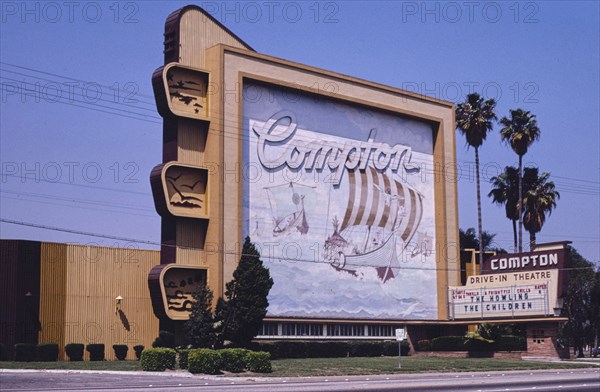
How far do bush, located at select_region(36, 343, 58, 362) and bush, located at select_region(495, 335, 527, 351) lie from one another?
101ft

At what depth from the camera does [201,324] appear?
157ft

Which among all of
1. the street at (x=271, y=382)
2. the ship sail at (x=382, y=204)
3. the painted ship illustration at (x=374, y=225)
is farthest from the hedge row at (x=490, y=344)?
the street at (x=271, y=382)

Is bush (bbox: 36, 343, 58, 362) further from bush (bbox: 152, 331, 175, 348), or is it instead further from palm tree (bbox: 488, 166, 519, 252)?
palm tree (bbox: 488, 166, 519, 252)

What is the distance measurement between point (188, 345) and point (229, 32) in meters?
21.6

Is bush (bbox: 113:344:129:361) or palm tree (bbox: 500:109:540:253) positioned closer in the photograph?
bush (bbox: 113:344:129:361)

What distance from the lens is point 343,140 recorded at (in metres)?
62.4

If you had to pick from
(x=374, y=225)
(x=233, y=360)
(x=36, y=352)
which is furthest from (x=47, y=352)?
(x=374, y=225)

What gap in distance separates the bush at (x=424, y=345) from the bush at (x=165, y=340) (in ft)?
72.1

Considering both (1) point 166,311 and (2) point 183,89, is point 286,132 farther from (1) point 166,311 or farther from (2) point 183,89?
(1) point 166,311

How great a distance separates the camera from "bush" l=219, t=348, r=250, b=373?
129 ft

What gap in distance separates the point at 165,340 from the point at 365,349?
50.4ft

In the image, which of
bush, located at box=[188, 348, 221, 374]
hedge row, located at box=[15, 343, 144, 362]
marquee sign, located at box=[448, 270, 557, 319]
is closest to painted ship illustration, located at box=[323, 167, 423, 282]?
marquee sign, located at box=[448, 270, 557, 319]

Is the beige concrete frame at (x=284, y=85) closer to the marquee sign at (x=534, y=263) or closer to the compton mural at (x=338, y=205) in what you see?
the compton mural at (x=338, y=205)

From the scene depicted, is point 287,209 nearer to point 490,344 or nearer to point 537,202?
point 490,344
